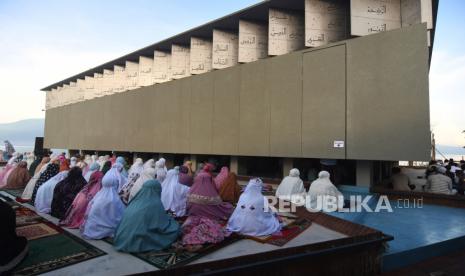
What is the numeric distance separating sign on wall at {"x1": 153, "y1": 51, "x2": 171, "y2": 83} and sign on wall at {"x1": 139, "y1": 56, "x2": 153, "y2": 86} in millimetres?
805

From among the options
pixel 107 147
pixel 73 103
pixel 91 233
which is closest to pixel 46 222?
pixel 91 233

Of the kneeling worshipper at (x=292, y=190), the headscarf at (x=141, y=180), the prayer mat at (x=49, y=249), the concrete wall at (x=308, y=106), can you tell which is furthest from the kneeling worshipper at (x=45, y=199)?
the concrete wall at (x=308, y=106)

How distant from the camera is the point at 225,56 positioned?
41.3 ft

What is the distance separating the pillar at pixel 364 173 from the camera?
8781 mm

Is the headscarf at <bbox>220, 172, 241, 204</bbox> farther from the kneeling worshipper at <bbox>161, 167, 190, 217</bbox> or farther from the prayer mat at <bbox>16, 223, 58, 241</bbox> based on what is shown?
the prayer mat at <bbox>16, 223, 58, 241</bbox>

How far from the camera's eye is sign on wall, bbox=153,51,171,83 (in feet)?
49.4

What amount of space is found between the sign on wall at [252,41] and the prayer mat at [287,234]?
7580mm

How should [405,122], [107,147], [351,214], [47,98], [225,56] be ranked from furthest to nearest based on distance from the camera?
[47,98]
[107,147]
[225,56]
[405,122]
[351,214]

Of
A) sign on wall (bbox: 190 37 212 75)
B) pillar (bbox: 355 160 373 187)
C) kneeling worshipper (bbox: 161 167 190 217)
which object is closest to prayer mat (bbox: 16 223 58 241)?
kneeling worshipper (bbox: 161 167 190 217)

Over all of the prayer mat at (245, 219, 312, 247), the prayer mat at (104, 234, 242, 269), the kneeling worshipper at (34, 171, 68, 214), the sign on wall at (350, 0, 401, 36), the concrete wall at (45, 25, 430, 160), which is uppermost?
the sign on wall at (350, 0, 401, 36)

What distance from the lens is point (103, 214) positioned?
449cm

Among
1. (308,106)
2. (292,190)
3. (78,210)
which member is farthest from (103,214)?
(308,106)

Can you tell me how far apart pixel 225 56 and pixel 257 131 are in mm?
3681

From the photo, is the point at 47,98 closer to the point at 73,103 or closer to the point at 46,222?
the point at 73,103
